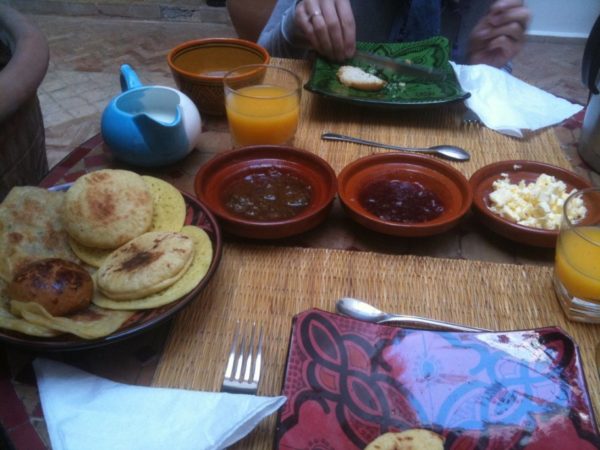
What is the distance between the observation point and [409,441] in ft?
2.36

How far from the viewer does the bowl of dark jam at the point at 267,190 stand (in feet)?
3.52

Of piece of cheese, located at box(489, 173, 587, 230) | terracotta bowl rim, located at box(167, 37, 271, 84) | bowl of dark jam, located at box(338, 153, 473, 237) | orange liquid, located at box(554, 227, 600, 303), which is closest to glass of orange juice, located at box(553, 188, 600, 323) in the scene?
orange liquid, located at box(554, 227, 600, 303)

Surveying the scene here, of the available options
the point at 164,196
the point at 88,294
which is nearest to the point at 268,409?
the point at 88,294

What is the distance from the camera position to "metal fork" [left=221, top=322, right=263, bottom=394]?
820 millimetres

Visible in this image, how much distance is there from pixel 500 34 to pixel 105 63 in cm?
301

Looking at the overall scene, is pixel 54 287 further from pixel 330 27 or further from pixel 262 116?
pixel 330 27

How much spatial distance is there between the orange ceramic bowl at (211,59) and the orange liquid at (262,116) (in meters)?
0.18

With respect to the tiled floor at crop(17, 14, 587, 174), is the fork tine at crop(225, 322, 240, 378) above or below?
above

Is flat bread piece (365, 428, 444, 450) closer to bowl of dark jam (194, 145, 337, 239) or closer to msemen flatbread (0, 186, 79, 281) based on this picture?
bowl of dark jam (194, 145, 337, 239)

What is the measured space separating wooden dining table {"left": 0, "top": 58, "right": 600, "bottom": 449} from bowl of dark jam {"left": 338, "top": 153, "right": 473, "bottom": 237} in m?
0.06

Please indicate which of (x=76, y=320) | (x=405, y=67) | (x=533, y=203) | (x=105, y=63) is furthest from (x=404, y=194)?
(x=105, y=63)

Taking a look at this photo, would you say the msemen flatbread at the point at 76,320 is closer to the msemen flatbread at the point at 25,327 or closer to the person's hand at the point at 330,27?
the msemen flatbread at the point at 25,327

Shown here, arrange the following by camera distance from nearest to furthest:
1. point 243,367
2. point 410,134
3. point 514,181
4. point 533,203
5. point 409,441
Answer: point 409,441, point 243,367, point 533,203, point 514,181, point 410,134

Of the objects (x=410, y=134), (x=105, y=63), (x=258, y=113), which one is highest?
(x=258, y=113)
